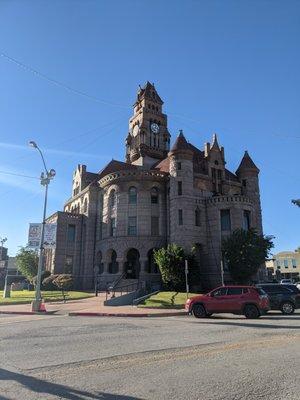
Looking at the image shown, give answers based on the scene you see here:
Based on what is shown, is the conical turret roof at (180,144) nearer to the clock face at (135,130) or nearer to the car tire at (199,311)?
the clock face at (135,130)

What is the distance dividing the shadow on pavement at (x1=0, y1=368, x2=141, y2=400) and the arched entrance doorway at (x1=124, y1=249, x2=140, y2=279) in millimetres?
41296

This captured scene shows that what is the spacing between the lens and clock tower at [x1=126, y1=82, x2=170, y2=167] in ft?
220

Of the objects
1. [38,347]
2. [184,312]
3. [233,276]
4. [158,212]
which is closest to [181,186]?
[158,212]

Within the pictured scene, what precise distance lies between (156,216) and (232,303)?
29755 mm

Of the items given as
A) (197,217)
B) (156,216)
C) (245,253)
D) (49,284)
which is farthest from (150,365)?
(49,284)

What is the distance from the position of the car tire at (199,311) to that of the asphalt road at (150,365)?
24.2 feet

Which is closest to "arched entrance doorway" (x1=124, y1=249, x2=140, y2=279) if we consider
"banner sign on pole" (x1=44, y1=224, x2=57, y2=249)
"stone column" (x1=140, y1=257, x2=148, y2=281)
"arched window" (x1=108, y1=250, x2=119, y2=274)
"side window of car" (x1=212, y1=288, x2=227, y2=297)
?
"arched window" (x1=108, y1=250, x2=119, y2=274)

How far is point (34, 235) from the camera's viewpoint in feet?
90.9

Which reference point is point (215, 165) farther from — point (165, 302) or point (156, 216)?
point (165, 302)

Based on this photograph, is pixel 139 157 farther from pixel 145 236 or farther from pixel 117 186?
pixel 145 236

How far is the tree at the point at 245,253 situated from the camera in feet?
135

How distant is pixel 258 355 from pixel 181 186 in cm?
3909

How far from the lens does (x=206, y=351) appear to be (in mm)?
10156

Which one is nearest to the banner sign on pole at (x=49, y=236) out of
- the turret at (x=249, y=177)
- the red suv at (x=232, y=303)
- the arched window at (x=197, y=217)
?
the red suv at (x=232, y=303)
